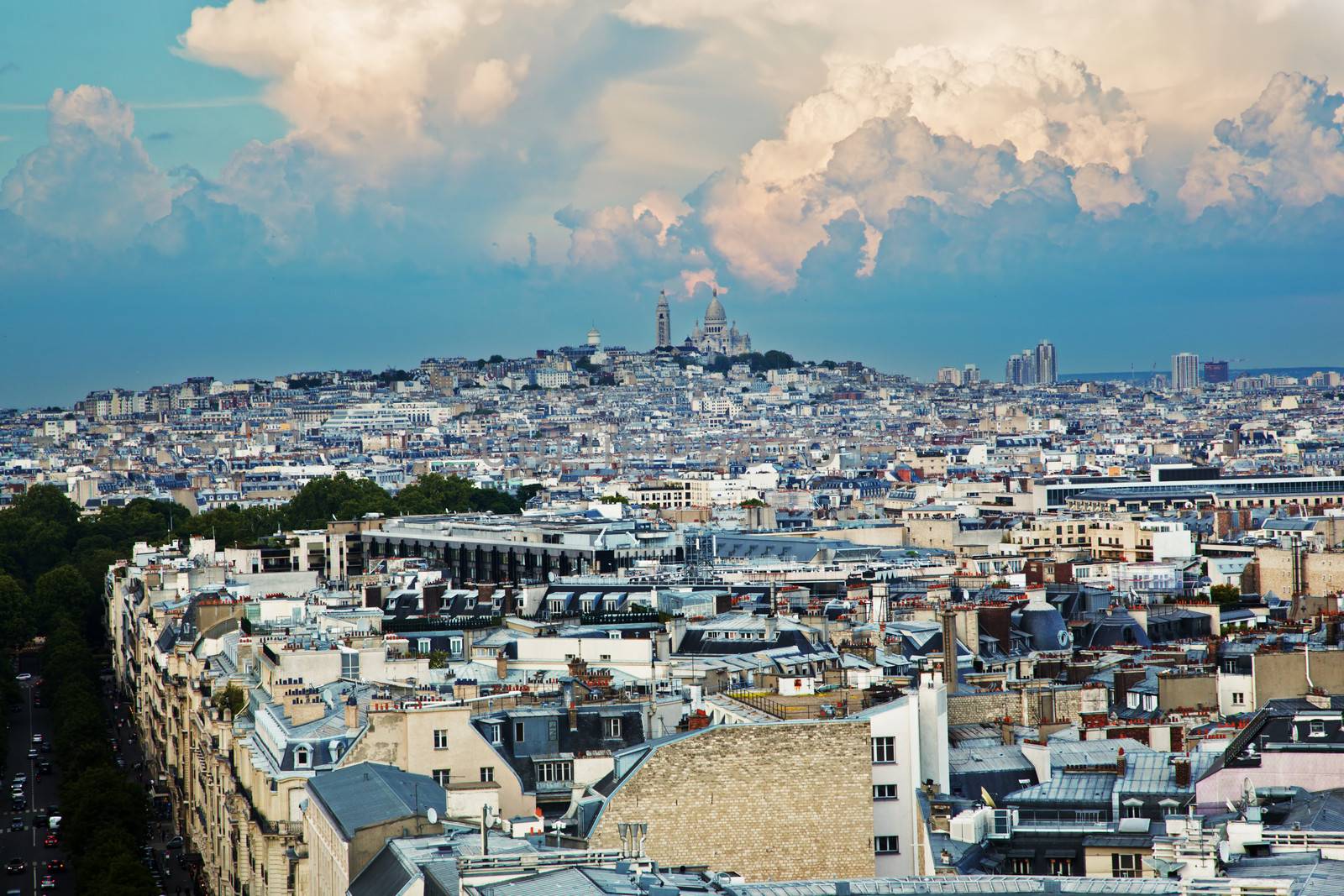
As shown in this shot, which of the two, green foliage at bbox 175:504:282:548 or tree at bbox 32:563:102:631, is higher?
green foliage at bbox 175:504:282:548

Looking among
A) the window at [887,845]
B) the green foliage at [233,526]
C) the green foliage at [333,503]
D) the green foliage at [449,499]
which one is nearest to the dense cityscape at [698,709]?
the window at [887,845]

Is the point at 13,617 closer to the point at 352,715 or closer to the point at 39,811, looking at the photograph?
the point at 39,811

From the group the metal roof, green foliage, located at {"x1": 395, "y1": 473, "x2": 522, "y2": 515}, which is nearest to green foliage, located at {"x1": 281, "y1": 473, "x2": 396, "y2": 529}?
green foliage, located at {"x1": 395, "y1": 473, "x2": 522, "y2": 515}

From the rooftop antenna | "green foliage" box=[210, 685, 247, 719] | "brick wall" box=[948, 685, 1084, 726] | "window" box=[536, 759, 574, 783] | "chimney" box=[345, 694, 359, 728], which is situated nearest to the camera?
the rooftop antenna

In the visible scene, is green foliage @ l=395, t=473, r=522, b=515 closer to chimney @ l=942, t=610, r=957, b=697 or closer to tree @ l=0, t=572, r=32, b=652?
tree @ l=0, t=572, r=32, b=652

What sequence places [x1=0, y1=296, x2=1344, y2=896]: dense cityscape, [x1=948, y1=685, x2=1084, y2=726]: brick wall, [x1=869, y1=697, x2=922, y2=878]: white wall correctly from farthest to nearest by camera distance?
[x1=948, y1=685, x2=1084, y2=726]: brick wall, [x1=869, y1=697, x2=922, y2=878]: white wall, [x1=0, y1=296, x2=1344, y2=896]: dense cityscape

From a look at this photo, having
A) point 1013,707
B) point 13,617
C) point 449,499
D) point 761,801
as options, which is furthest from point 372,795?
point 449,499
